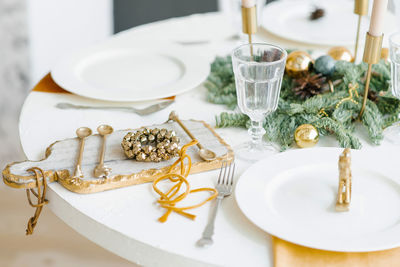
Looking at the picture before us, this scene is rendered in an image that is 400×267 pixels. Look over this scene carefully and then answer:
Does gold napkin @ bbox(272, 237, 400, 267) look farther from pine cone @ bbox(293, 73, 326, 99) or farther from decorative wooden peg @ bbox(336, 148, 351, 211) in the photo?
pine cone @ bbox(293, 73, 326, 99)

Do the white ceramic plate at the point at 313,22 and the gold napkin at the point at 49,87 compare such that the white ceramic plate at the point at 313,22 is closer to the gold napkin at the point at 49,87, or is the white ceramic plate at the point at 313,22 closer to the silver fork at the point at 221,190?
the gold napkin at the point at 49,87

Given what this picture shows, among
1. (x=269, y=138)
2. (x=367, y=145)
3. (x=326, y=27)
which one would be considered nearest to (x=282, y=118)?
(x=269, y=138)

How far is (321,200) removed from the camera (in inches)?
33.3

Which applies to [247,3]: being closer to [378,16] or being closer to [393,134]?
[378,16]

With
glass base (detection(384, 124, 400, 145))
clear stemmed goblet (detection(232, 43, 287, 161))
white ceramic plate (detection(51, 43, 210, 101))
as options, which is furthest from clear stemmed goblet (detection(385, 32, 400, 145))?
white ceramic plate (detection(51, 43, 210, 101))

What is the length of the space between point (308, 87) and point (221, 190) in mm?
399

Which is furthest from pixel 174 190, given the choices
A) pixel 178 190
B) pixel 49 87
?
pixel 49 87

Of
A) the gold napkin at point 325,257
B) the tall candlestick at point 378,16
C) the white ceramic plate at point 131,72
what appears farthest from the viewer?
the white ceramic plate at point 131,72

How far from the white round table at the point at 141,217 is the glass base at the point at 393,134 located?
0.35 feet

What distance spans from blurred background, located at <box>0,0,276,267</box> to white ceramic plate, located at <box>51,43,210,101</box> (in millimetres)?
868

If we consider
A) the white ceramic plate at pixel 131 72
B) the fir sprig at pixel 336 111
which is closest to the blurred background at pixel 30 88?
the white ceramic plate at pixel 131 72

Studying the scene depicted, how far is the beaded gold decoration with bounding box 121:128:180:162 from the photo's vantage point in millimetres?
921

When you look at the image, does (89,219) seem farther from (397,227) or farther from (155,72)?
(155,72)

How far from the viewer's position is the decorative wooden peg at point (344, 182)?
31.9 inches
